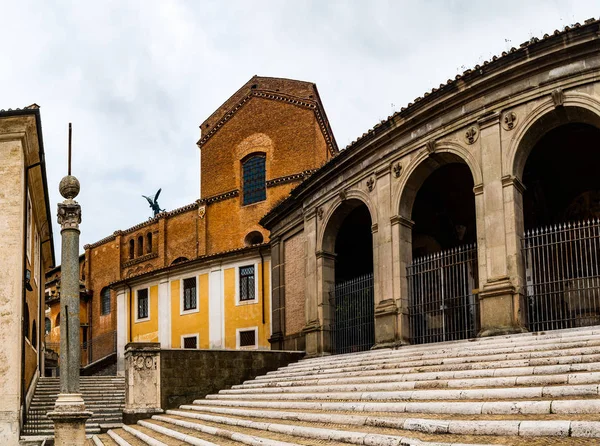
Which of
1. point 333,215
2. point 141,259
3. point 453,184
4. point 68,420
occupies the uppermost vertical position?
point 141,259

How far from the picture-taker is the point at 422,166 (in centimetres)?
1738

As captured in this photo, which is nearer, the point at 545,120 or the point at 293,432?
the point at 293,432

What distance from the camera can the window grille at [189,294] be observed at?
3048 cm

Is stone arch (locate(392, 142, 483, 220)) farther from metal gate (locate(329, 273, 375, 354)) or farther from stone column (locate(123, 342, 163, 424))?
stone column (locate(123, 342, 163, 424))

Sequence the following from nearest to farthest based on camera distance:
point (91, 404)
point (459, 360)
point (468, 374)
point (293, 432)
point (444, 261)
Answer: point (293, 432) → point (468, 374) → point (459, 360) → point (444, 261) → point (91, 404)

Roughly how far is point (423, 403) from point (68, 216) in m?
5.73

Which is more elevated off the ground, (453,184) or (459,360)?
(453,184)

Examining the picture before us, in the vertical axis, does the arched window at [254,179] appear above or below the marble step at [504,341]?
above

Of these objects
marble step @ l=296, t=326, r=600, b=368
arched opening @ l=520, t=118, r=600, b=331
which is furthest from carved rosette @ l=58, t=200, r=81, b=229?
arched opening @ l=520, t=118, r=600, b=331

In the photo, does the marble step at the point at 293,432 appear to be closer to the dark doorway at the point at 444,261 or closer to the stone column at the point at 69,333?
the stone column at the point at 69,333

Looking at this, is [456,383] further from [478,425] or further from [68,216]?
[68,216]

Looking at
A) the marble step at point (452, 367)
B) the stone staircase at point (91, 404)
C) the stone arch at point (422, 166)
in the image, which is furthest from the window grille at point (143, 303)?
the stone arch at point (422, 166)

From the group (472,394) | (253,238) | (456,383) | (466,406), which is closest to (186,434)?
(456,383)

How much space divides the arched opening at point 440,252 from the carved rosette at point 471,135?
2.08 ft
